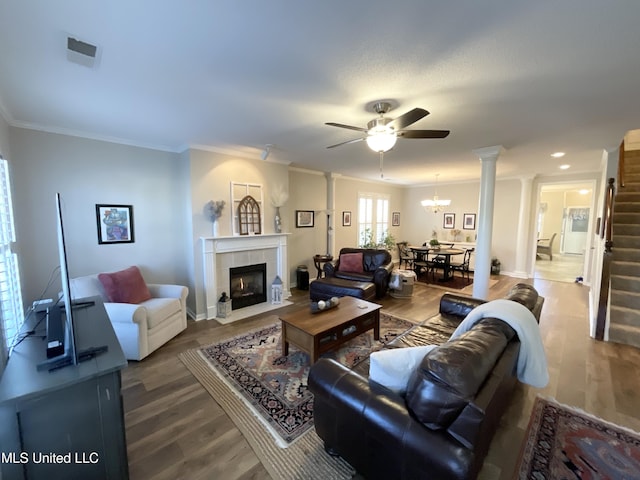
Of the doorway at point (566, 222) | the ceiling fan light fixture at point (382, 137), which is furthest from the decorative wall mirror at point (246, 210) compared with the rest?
the doorway at point (566, 222)

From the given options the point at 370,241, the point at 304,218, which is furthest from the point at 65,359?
the point at 370,241

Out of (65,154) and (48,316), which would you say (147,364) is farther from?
(65,154)

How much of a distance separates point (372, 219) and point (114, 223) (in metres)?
6.14

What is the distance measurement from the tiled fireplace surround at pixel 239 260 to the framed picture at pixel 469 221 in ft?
18.7

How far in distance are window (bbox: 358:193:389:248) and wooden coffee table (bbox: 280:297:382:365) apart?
4.07 m

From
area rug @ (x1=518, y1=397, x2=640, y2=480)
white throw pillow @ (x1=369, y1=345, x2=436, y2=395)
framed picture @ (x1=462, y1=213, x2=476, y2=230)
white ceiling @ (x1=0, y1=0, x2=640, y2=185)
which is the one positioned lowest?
area rug @ (x1=518, y1=397, x2=640, y2=480)

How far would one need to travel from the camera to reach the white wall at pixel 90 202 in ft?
10.1

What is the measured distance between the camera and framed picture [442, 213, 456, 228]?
8083 millimetres

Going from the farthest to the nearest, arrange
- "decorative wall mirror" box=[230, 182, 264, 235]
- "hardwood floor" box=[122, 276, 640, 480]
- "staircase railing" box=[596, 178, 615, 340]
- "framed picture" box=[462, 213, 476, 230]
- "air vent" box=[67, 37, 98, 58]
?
1. "framed picture" box=[462, 213, 476, 230]
2. "decorative wall mirror" box=[230, 182, 264, 235]
3. "staircase railing" box=[596, 178, 615, 340]
4. "hardwood floor" box=[122, 276, 640, 480]
5. "air vent" box=[67, 37, 98, 58]

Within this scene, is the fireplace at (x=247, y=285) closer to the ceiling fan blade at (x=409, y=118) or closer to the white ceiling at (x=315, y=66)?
the white ceiling at (x=315, y=66)

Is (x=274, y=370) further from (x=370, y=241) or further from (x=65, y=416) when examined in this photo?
(x=370, y=241)

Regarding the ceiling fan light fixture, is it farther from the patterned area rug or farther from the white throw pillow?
the patterned area rug

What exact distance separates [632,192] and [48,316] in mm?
7880

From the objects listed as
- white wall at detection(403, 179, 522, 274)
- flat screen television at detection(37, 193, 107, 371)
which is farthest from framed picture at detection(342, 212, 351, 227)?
flat screen television at detection(37, 193, 107, 371)
